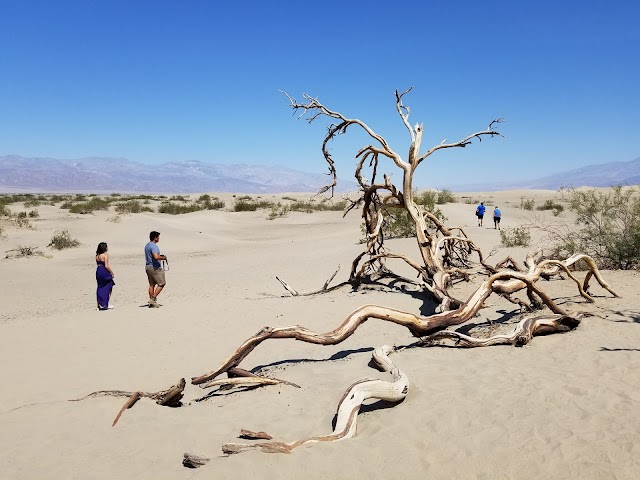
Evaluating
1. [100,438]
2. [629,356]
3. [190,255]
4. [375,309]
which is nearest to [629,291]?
[629,356]

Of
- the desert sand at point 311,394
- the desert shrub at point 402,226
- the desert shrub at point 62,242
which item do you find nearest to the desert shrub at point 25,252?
the desert shrub at point 62,242

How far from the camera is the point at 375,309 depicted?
5.54m

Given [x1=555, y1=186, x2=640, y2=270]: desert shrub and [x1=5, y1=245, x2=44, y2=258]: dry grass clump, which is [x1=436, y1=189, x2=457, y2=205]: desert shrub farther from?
[x1=5, y1=245, x2=44, y2=258]: dry grass clump

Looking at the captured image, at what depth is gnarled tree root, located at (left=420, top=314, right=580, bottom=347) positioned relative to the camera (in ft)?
18.7

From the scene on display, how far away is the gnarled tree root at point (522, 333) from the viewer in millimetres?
5695

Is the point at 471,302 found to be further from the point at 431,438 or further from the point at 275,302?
the point at 275,302

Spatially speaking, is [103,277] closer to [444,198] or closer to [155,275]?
[155,275]

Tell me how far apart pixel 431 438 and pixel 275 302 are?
258 inches

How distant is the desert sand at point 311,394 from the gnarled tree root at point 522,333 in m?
0.12

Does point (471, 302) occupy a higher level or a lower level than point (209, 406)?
higher

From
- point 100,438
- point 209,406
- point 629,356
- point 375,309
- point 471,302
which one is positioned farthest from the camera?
point 471,302

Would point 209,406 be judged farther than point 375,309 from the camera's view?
No

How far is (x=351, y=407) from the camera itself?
380 centimetres

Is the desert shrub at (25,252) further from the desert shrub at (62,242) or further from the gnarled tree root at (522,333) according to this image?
the gnarled tree root at (522,333)
